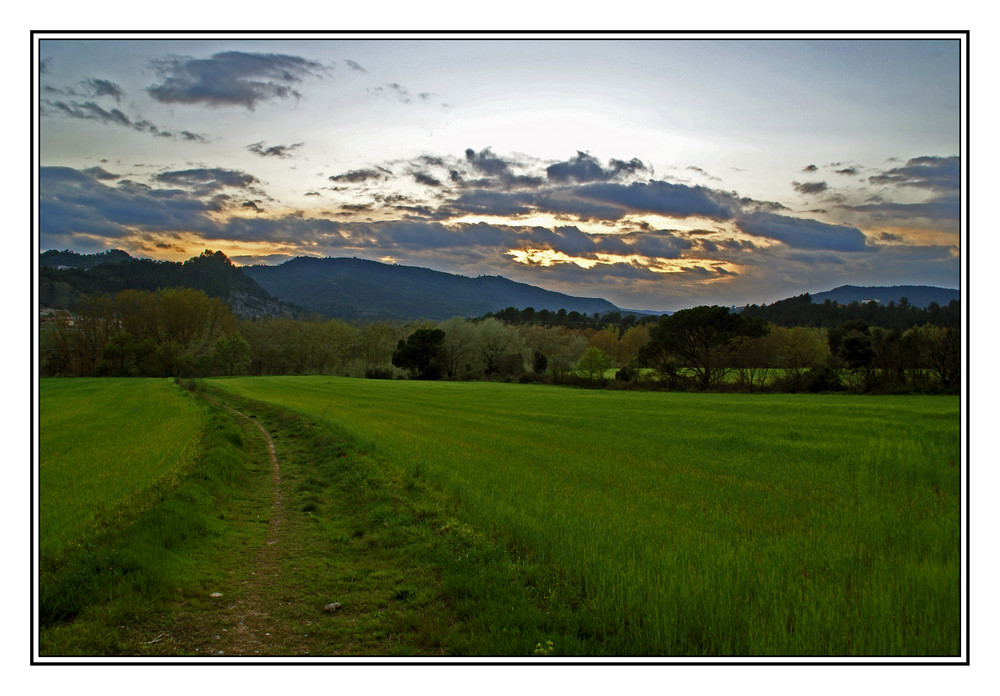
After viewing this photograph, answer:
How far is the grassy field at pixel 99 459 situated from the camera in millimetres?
8891

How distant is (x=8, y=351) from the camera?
575 cm

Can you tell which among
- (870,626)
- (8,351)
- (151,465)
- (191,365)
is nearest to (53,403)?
(151,465)

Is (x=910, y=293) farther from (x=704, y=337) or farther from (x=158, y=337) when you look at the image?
(x=158, y=337)

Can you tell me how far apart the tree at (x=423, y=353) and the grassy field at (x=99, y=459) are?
59.9 m

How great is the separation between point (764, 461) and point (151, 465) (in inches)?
642

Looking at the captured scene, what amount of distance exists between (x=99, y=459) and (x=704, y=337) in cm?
6310

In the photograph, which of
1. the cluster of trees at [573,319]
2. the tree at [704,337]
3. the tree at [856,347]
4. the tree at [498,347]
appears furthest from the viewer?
the cluster of trees at [573,319]

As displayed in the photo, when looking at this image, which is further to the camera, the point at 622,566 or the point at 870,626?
the point at 622,566

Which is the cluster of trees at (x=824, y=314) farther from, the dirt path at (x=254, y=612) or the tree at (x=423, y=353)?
the tree at (x=423, y=353)

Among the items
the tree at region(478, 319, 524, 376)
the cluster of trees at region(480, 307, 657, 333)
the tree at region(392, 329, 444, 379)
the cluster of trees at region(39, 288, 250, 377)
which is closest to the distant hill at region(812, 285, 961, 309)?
the cluster of trees at region(39, 288, 250, 377)

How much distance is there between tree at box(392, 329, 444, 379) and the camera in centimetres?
8806

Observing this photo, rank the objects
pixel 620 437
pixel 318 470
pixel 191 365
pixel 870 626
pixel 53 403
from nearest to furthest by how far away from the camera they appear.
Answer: pixel 870 626, pixel 318 470, pixel 620 437, pixel 53 403, pixel 191 365

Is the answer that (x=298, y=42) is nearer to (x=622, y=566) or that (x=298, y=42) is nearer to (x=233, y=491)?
(x=622, y=566)

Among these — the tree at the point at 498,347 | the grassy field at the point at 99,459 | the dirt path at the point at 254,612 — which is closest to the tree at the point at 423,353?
the tree at the point at 498,347
